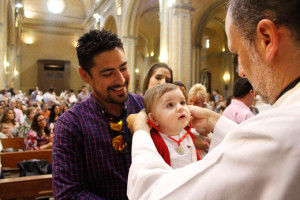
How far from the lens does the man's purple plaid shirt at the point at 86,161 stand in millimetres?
1335

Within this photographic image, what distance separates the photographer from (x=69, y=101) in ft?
39.3

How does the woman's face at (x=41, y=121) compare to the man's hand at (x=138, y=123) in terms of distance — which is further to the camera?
the woman's face at (x=41, y=121)

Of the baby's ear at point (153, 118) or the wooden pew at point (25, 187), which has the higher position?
the baby's ear at point (153, 118)

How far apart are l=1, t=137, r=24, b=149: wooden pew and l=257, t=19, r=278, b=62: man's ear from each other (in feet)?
18.0

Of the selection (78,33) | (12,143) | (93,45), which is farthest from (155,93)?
(78,33)

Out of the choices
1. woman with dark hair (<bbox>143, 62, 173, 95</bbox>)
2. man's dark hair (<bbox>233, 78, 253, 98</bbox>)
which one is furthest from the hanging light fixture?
man's dark hair (<bbox>233, 78, 253, 98</bbox>)

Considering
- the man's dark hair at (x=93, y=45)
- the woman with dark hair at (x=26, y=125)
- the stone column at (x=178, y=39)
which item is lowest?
the woman with dark hair at (x=26, y=125)

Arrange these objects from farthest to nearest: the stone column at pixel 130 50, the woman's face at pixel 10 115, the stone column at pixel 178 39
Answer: the stone column at pixel 130 50 < the stone column at pixel 178 39 < the woman's face at pixel 10 115

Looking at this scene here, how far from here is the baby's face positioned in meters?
1.54

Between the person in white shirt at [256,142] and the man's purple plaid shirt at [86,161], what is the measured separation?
47 centimetres

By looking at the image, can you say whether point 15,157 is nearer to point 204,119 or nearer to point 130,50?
point 204,119

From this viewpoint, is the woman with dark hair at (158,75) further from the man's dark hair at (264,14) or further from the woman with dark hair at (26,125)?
the woman with dark hair at (26,125)

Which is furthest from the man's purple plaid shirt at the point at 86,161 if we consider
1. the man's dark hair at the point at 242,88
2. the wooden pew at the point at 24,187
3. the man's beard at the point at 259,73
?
the man's dark hair at the point at 242,88

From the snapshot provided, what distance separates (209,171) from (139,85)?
2716 cm
